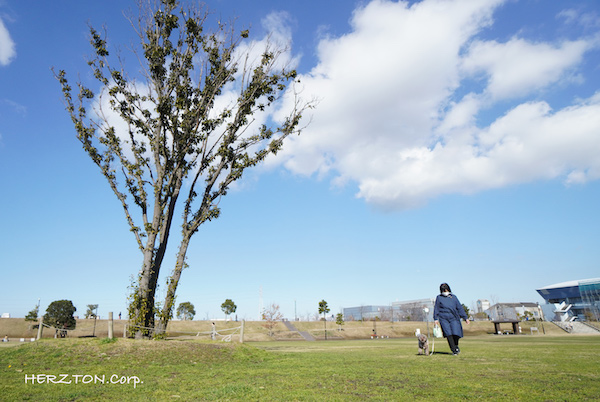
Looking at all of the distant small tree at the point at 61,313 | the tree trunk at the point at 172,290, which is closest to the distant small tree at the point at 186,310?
the distant small tree at the point at 61,313

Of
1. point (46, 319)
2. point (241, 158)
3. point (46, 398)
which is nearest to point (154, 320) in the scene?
point (241, 158)

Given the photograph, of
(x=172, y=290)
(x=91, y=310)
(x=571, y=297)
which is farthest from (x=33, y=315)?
(x=571, y=297)

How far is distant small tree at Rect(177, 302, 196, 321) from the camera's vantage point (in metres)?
84.2

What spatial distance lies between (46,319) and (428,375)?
5483 centimetres

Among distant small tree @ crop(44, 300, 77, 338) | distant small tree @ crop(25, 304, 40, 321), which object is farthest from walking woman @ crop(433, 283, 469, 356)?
distant small tree @ crop(25, 304, 40, 321)

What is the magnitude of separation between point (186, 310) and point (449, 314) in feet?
275

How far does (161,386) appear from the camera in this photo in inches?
247

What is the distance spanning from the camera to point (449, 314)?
999 centimetres

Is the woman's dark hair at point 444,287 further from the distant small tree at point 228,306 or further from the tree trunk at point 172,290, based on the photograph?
the distant small tree at point 228,306

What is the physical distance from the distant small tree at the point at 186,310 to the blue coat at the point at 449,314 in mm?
82342

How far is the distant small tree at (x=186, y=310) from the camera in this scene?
276 ft

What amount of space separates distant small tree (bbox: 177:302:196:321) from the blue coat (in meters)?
82.3

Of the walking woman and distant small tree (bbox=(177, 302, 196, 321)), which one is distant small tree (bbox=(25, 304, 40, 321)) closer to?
distant small tree (bbox=(177, 302, 196, 321))

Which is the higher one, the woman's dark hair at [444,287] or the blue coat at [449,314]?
the woman's dark hair at [444,287]
